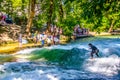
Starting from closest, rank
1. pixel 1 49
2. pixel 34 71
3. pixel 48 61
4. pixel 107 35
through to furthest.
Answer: pixel 34 71 → pixel 48 61 → pixel 1 49 → pixel 107 35

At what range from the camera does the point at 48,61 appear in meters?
28.5

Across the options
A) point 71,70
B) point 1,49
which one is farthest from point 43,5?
point 71,70

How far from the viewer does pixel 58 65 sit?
2673cm

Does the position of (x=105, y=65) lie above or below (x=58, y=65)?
below

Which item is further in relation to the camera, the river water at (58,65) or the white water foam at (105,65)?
the white water foam at (105,65)

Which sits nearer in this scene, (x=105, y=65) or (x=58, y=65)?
(x=58, y=65)

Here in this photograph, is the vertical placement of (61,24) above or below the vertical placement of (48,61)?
above

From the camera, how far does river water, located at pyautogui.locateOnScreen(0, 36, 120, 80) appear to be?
2266 cm

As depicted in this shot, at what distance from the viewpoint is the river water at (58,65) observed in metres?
22.7

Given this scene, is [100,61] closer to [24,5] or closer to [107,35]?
[24,5]

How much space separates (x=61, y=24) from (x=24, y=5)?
1055 cm

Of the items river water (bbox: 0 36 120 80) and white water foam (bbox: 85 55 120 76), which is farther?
white water foam (bbox: 85 55 120 76)

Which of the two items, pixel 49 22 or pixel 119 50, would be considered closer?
pixel 119 50

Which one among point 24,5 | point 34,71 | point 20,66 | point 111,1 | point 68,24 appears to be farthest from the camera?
point 24,5
